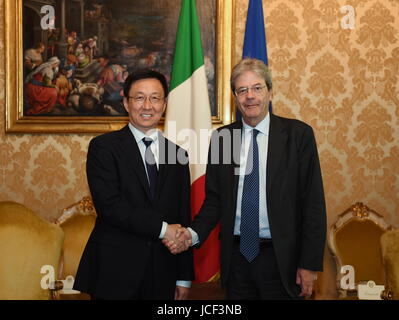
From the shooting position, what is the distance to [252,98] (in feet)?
7.95

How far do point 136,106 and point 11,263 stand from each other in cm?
106

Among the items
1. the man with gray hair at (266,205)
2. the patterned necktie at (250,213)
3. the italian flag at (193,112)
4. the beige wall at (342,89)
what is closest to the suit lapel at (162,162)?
the man with gray hair at (266,205)

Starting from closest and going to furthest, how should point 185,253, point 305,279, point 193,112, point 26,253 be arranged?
point 305,279 → point 185,253 → point 26,253 → point 193,112

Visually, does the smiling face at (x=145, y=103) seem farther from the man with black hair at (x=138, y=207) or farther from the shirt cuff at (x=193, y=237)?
the shirt cuff at (x=193, y=237)

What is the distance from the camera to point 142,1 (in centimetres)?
394

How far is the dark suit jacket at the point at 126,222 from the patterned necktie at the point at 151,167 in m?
0.02

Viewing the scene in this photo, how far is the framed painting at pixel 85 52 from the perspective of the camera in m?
3.89

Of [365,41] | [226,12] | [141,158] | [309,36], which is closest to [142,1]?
[226,12]

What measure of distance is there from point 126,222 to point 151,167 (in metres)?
0.29

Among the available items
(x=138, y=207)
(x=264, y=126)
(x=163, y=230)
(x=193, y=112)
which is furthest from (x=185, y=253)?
(x=193, y=112)

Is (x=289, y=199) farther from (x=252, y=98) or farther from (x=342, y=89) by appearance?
(x=342, y=89)

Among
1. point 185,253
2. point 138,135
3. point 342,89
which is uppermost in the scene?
point 342,89

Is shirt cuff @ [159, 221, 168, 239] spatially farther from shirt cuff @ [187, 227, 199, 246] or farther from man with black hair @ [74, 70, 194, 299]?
shirt cuff @ [187, 227, 199, 246]

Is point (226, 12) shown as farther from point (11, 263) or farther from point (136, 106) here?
point (11, 263)
